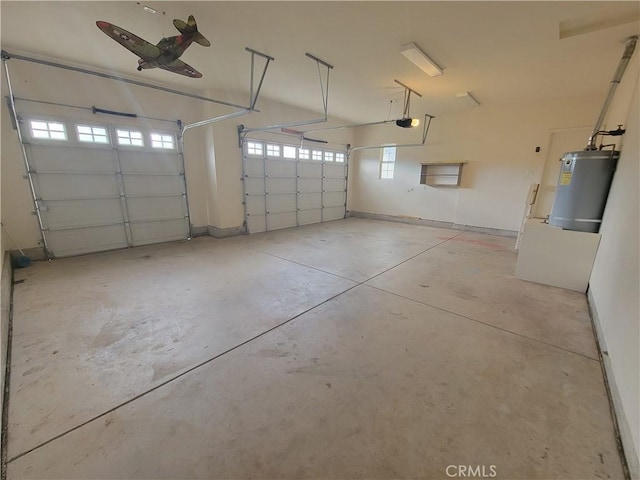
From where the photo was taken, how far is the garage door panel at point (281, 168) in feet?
21.7

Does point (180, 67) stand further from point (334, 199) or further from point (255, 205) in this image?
point (334, 199)

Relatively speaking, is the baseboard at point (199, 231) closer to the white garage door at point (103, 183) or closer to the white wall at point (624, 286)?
the white garage door at point (103, 183)

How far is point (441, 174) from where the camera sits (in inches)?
289

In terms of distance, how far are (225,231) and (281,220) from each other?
1656 millimetres

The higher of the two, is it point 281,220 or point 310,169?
point 310,169

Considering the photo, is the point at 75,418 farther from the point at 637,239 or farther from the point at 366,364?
the point at 637,239

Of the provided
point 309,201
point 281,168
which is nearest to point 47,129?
point 281,168

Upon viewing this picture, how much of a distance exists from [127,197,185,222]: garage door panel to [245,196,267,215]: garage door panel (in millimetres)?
1435

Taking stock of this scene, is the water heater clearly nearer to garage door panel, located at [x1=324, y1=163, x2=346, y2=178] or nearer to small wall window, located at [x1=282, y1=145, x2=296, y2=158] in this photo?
small wall window, located at [x1=282, y1=145, x2=296, y2=158]

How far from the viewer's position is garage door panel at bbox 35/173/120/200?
4.09m

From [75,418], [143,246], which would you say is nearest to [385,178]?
[143,246]

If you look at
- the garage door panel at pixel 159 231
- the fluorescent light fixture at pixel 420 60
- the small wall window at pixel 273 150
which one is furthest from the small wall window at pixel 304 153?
the fluorescent light fixture at pixel 420 60

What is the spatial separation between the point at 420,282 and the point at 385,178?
224 inches

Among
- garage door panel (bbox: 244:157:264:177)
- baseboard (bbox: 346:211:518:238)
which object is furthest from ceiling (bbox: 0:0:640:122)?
baseboard (bbox: 346:211:518:238)
